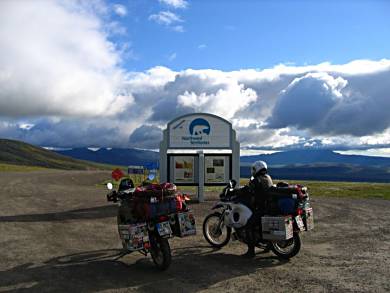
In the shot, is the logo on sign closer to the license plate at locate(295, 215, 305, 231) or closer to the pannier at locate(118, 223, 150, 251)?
the license plate at locate(295, 215, 305, 231)

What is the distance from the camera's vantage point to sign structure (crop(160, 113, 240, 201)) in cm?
2369

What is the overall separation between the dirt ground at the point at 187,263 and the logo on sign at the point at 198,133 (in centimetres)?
946

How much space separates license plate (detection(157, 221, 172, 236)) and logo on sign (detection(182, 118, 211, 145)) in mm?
15179

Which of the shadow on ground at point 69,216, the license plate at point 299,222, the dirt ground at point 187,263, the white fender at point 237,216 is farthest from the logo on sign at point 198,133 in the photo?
the license plate at point 299,222

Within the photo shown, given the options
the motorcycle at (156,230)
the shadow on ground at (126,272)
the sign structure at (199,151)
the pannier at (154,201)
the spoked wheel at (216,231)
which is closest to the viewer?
the shadow on ground at (126,272)

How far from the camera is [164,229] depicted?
8.97 m

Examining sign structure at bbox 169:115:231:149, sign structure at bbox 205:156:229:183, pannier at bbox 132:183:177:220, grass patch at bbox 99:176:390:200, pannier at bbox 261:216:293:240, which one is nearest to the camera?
pannier at bbox 132:183:177:220

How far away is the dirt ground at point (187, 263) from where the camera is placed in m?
7.97

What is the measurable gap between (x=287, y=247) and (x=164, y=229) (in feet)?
10.4

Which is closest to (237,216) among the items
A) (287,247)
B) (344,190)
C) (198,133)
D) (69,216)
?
(287,247)

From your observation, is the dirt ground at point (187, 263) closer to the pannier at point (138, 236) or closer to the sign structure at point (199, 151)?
the pannier at point (138, 236)

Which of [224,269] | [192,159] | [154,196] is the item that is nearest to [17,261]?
[154,196]

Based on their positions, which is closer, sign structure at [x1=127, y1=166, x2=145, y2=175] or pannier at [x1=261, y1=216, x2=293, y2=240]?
pannier at [x1=261, y1=216, x2=293, y2=240]

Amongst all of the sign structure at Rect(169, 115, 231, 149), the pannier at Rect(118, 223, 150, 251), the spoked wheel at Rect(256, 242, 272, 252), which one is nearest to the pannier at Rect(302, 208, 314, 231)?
the spoked wheel at Rect(256, 242, 272, 252)
